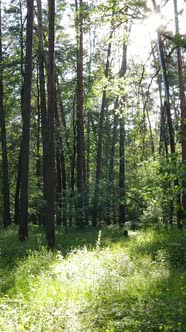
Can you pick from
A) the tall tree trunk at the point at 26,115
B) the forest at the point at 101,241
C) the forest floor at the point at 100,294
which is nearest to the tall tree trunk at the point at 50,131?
the forest at the point at 101,241

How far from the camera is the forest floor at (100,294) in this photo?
5246 millimetres

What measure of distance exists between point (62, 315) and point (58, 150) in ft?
71.1

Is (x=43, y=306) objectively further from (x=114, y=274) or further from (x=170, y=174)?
(x=170, y=174)

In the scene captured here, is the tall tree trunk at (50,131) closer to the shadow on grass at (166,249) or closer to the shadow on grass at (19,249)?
the shadow on grass at (19,249)

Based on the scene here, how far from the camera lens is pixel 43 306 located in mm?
6133

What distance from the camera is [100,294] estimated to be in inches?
255

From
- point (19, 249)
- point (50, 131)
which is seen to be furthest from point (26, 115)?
point (19, 249)

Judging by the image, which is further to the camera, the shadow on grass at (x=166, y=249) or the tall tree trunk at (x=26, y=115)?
the tall tree trunk at (x=26, y=115)

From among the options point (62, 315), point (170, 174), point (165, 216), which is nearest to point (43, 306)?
point (62, 315)

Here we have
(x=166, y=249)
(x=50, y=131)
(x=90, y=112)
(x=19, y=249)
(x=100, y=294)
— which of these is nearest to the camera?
(x=100, y=294)

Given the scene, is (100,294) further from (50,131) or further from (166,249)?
(50,131)

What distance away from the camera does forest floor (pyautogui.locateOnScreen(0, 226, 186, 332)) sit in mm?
5246

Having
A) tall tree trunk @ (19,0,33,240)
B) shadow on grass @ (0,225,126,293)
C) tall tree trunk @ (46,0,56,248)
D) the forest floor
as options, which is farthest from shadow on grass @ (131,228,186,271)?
tall tree trunk @ (19,0,33,240)

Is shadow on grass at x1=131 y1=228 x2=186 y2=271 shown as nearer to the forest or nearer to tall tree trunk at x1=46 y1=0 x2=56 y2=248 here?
the forest
